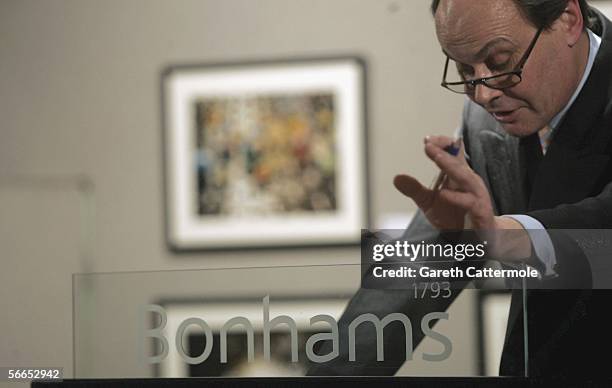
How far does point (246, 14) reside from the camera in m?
2.43

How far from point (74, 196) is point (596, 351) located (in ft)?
5.76

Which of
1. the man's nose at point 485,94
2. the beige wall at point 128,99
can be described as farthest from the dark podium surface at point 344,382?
the beige wall at point 128,99

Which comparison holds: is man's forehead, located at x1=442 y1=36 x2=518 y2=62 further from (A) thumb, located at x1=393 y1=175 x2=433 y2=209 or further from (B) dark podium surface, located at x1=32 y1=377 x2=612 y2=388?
(B) dark podium surface, located at x1=32 y1=377 x2=612 y2=388

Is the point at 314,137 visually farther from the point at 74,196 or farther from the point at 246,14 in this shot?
the point at 74,196

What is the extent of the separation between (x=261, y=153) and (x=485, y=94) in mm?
1234

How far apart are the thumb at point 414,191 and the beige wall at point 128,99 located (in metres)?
1.06

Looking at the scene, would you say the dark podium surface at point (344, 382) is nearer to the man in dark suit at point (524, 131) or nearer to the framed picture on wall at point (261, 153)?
the man in dark suit at point (524, 131)

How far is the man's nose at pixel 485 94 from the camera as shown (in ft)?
4.08

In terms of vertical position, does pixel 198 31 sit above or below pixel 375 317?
above

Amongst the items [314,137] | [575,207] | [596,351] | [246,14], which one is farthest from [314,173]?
[596,351]

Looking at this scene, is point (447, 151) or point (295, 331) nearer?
point (295, 331)

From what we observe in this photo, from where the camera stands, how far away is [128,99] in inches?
97.2

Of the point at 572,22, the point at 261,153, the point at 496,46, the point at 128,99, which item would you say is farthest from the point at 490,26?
the point at 128,99

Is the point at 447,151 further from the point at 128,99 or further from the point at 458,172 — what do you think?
the point at 128,99
